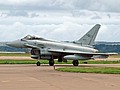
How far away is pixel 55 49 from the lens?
43.6m

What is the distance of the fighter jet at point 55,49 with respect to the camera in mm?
42750

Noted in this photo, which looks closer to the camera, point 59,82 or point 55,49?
point 59,82

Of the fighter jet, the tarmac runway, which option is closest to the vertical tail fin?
the fighter jet

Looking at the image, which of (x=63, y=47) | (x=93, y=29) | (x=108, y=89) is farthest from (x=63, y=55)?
(x=108, y=89)

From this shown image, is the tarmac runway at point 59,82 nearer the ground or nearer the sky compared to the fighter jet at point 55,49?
nearer the ground

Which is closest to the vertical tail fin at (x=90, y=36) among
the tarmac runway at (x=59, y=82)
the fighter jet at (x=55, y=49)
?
the fighter jet at (x=55, y=49)

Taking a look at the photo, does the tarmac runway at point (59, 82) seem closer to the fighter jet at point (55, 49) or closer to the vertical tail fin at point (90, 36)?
the fighter jet at point (55, 49)

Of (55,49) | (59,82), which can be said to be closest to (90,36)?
(55,49)

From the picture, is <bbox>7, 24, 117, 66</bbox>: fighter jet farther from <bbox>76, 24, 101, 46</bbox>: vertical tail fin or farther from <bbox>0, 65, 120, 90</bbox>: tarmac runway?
<bbox>0, 65, 120, 90</bbox>: tarmac runway

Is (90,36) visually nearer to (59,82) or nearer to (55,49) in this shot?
(55,49)

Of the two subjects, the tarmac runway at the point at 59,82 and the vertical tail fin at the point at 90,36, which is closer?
the tarmac runway at the point at 59,82

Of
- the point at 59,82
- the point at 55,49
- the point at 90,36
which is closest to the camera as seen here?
the point at 59,82

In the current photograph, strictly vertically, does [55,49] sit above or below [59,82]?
above

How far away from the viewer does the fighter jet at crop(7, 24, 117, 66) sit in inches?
1683
